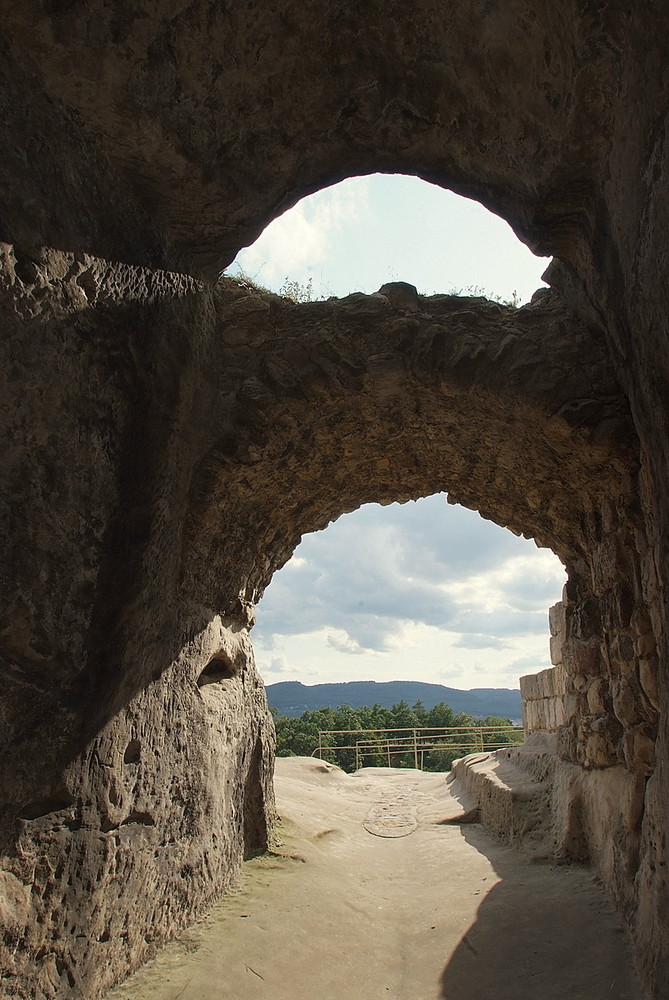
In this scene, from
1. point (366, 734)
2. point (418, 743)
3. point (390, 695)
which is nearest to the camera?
point (418, 743)

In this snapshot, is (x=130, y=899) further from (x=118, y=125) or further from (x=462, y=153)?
(x=462, y=153)

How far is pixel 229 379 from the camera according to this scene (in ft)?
14.1

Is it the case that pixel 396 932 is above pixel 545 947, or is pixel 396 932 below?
below

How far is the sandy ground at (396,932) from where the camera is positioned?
3242 mm

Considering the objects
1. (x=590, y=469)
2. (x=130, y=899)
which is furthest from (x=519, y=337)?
(x=130, y=899)

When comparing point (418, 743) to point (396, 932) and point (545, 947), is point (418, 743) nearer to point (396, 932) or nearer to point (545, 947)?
point (396, 932)

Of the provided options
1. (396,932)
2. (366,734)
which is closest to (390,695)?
(366,734)

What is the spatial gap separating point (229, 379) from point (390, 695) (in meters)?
150

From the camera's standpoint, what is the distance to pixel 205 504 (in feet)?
13.9

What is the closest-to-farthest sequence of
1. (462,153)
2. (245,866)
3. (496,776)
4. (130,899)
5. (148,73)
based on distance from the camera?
(148,73), (130,899), (462,153), (245,866), (496,776)

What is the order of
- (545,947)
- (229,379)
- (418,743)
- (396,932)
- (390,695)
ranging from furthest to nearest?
(390,695), (418,743), (229,379), (396,932), (545,947)

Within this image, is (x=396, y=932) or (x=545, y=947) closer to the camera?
(x=545, y=947)

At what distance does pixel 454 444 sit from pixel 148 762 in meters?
2.99

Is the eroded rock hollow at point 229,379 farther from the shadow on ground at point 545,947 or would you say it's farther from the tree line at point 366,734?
the tree line at point 366,734
